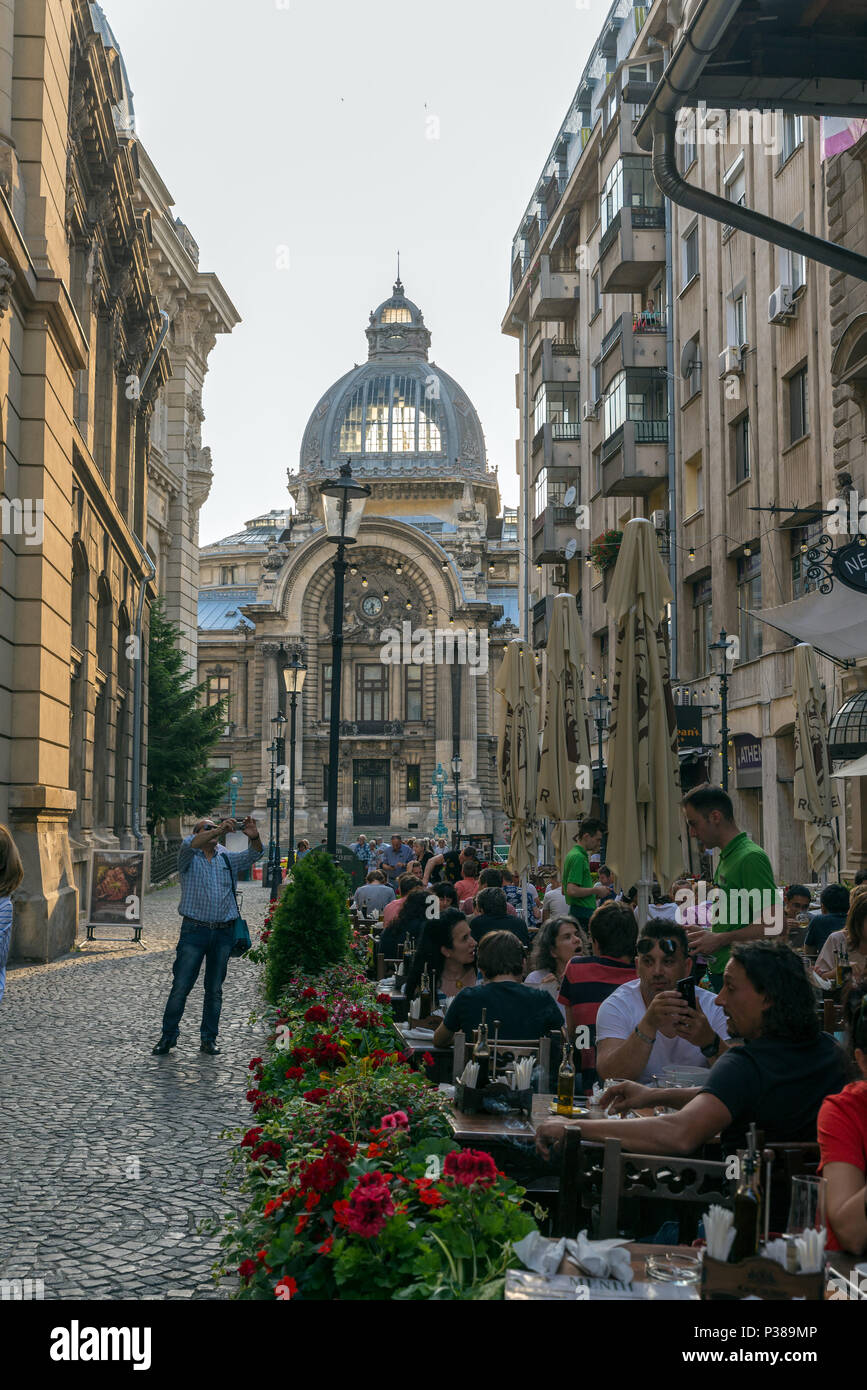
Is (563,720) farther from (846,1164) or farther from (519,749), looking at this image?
(846,1164)

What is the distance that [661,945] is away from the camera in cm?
597

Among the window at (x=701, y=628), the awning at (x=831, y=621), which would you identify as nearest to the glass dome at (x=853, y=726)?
→ the awning at (x=831, y=621)

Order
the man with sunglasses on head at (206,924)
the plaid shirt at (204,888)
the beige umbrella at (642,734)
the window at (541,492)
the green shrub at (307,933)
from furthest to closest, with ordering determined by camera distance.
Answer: the window at (541,492)
the green shrub at (307,933)
the plaid shirt at (204,888)
the man with sunglasses on head at (206,924)
the beige umbrella at (642,734)

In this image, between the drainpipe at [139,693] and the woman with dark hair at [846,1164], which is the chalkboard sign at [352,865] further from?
the woman with dark hair at [846,1164]

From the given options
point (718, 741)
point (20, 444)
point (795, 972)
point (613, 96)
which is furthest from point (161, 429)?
point (795, 972)

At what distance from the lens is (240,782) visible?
84.1 meters

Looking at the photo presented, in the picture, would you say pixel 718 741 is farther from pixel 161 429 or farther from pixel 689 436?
pixel 161 429

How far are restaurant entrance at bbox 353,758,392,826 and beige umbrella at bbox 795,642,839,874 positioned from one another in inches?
2565

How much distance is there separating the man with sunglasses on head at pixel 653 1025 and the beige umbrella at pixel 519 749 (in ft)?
31.5

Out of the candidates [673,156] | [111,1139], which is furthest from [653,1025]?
[673,156]

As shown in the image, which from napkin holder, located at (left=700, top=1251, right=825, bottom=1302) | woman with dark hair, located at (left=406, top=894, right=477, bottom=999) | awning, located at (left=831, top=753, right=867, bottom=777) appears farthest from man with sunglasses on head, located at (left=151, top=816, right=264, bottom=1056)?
napkin holder, located at (left=700, top=1251, right=825, bottom=1302)

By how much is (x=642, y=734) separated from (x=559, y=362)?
3307 cm

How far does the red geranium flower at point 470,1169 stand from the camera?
3350 millimetres

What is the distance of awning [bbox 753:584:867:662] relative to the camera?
13.1 metres
